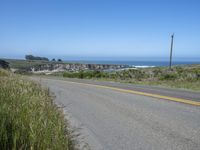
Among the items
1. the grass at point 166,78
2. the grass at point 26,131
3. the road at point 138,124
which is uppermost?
the grass at point 26,131

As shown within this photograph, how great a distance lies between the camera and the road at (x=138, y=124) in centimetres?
525

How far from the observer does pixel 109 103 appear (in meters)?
9.81

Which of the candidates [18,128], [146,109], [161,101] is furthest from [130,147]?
[161,101]

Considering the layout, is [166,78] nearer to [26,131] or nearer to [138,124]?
[138,124]

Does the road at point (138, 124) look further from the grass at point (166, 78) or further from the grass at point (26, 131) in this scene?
the grass at point (166, 78)

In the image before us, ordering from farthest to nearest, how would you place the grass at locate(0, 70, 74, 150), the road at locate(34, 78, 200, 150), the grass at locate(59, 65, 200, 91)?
the grass at locate(59, 65, 200, 91) < the road at locate(34, 78, 200, 150) < the grass at locate(0, 70, 74, 150)

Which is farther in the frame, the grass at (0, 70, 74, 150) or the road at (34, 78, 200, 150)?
the road at (34, 78, 200, 150)

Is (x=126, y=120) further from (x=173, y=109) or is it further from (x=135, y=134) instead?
(x=173, y=109)

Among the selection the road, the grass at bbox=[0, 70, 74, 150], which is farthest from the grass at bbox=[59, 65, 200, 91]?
the grass at bbox=[0, 70, 74, 150]

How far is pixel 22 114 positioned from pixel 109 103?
516cm

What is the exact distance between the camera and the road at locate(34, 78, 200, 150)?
5.25 meters

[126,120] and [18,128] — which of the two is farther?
[126,120]

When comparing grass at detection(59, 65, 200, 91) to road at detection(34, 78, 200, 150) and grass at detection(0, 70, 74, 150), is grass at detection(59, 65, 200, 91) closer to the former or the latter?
road at detection(34, 78, 200, 150)

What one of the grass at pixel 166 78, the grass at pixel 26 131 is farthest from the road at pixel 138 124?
the grass at pixel 166 78
